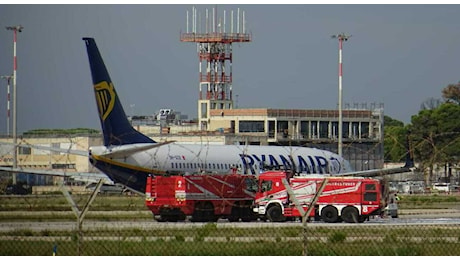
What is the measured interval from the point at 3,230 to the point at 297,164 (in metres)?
39.2

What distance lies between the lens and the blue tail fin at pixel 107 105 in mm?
63188

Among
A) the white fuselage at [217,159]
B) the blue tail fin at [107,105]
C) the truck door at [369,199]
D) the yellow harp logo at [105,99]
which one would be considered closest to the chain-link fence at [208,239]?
the truck door at [369,199]

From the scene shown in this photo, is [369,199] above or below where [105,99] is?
below

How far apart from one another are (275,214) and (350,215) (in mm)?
3413

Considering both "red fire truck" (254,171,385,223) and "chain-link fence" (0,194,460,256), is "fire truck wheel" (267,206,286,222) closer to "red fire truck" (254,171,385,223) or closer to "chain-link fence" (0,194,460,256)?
"red fire truck" (254,171,385,223)

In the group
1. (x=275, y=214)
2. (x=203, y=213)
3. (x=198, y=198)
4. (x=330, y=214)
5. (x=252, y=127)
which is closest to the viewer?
(x=330, y=214)

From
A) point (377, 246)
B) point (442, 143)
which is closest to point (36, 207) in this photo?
point (377, 246)

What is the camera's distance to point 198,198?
2051 inches

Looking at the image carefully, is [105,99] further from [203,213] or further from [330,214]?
[330,214]

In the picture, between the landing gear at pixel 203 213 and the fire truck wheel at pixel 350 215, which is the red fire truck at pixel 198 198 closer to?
the landing gear at pixel 203 213

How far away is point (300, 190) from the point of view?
2020 inches

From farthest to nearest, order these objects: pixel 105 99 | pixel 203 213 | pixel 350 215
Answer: pixel 105 99, pixel 203 213, pixel 350 215

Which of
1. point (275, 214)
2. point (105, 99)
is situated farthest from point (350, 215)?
point (105, 99)
